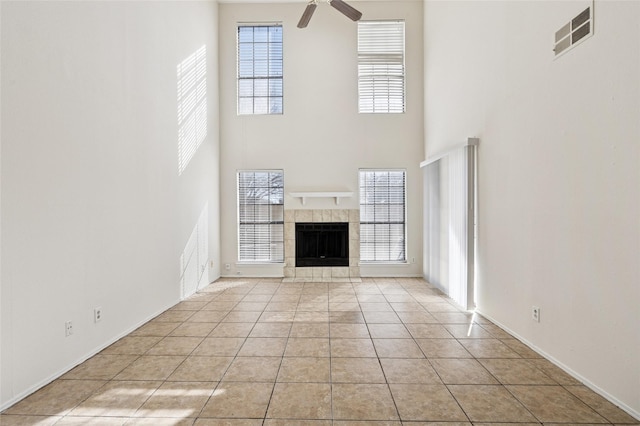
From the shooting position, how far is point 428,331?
3549mm

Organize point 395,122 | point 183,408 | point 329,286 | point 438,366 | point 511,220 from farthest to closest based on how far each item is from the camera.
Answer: point 395,122
point 329,286
point 511,220
point 438,366
point 183,408

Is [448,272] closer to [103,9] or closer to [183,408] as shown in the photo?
[183,408]

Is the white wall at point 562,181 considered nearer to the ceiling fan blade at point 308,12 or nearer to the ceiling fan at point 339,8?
the ceiling fan at point 339,8

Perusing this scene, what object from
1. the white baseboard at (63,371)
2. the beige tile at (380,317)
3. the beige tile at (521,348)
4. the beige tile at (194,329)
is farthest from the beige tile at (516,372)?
the white baseboard at (63,371)

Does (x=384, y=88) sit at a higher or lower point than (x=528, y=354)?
higher

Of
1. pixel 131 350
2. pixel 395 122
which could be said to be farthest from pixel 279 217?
pixel 131 350

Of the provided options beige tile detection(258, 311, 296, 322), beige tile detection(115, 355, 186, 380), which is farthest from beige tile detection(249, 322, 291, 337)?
beige tile detection(115, 355, 186, 380)

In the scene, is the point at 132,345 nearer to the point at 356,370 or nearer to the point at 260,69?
the point at 356,370

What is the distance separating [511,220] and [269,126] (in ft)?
15.1

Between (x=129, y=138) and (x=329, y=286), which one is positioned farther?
(x=329, y=286)

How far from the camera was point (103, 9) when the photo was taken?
3.12 metres

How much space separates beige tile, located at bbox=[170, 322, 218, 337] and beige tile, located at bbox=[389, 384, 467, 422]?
6.74ft

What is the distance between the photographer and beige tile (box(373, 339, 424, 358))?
116 inches

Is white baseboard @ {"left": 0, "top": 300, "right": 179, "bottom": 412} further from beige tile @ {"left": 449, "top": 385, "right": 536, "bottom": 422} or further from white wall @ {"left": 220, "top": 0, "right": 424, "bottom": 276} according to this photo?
white wall @ {"left": 220, "top": 0, "right": 424, "bottom": 276}
